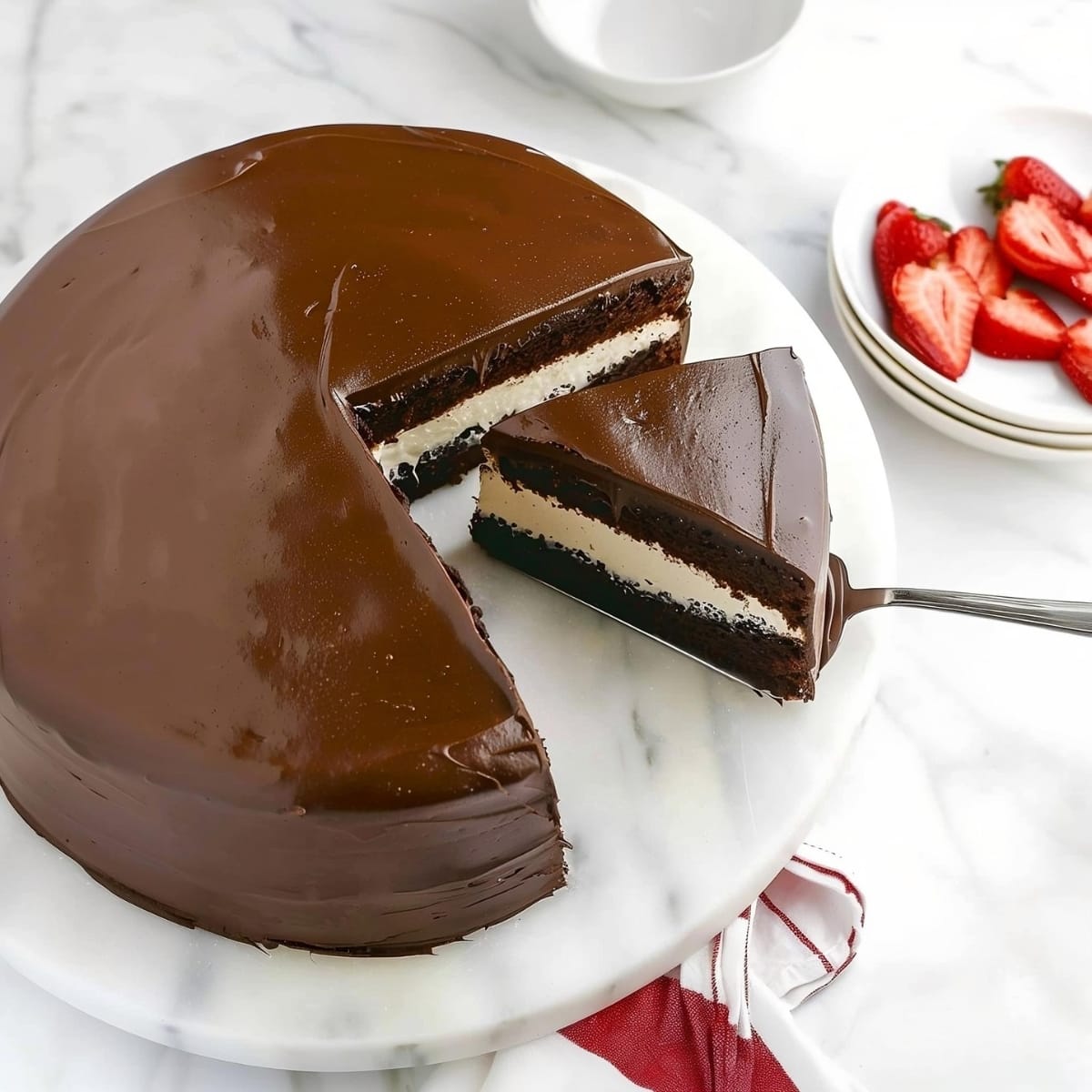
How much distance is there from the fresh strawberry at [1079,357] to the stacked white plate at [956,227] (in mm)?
28

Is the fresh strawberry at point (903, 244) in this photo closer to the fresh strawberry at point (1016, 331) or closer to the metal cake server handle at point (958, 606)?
the fresh strawberry at point (1016, 331)

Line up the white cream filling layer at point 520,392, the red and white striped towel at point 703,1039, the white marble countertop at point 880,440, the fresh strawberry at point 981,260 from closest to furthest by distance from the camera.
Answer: the red and white striped towel at point 703,1039 → the white marble countertop at point 880,440 → the white cream filling layer at point 520,392 → the fresh strawberry at point 981,260

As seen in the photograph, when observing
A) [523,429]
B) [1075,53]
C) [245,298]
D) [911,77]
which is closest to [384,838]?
[523,429]

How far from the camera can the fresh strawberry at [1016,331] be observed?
2586 millimetres

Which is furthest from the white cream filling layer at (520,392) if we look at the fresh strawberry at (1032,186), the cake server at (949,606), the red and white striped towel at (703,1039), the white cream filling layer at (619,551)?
the red and white striped towel at (703,1039)

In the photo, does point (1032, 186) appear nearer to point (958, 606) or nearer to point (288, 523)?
point (958, 606)

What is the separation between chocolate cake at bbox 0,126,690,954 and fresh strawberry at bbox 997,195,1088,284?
2.80 ft

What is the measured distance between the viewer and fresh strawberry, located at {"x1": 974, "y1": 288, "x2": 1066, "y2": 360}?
2.59m

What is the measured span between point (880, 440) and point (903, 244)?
1.47 feet

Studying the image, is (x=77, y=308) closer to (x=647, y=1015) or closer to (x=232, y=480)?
(x=232, y=480)

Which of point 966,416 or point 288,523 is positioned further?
point 966,416

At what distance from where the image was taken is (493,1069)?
182cm

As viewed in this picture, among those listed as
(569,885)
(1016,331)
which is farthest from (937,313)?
(569,885)

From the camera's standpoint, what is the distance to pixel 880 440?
2635mm
